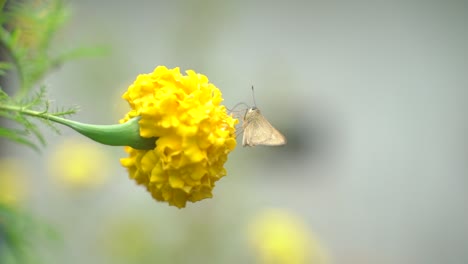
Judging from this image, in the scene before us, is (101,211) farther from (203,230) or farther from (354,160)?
(354,160)

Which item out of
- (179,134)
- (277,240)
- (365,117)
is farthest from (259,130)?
(365,117)

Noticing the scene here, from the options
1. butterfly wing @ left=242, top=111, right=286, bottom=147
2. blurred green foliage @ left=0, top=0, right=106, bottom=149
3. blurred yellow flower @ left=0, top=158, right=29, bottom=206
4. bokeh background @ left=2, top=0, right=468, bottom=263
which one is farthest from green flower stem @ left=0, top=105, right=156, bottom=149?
bokeh background @ left=2, top=0, right=468, bottom=263

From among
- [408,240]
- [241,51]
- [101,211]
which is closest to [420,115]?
[408,240]

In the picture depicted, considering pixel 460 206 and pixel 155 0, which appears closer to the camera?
pixel 155 0

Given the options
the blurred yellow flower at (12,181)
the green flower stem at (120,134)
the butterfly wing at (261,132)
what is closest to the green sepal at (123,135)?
the green flower stem at (120,134)

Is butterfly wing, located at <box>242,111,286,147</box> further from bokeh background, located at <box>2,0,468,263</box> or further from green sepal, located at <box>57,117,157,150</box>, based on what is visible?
bokeh background, located at <box>2,0,468,263</box>

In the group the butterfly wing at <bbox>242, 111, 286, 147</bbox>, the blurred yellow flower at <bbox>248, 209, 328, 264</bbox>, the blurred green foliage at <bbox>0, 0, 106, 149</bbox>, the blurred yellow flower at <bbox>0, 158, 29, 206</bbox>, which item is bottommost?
the blurred yellow flower at <bbox>248, 209, 328, 264</bbox>
